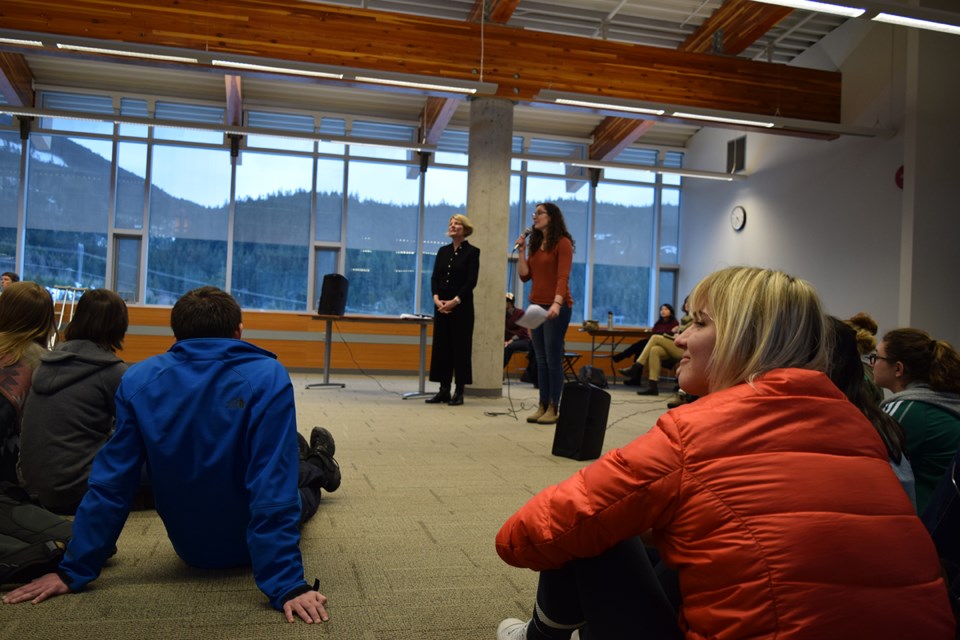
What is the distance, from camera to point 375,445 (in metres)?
4.43

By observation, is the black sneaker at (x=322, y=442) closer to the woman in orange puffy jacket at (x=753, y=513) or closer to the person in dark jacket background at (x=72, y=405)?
the person in dark jacket background at (x=72, y=405)

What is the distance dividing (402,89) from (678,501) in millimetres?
7167

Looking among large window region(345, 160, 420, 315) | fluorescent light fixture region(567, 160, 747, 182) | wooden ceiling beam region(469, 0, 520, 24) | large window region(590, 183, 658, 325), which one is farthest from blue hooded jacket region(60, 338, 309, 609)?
large window region(590, 183, 658, 325)

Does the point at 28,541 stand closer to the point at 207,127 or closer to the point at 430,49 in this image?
the point at 430,49

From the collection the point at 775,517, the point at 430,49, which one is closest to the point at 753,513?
the point at 775,517

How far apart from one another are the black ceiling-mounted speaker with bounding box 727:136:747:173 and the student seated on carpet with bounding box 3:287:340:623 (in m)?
10.6

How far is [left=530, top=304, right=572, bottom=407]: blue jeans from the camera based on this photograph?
5.28m

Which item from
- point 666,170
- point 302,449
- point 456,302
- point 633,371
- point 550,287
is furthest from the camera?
point 666,170

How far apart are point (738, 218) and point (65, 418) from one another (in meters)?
10.4

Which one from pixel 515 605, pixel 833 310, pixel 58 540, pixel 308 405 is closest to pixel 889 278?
pixel 833 310

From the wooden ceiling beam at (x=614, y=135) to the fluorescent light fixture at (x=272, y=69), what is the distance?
4.91 m

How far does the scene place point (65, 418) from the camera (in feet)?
7.93

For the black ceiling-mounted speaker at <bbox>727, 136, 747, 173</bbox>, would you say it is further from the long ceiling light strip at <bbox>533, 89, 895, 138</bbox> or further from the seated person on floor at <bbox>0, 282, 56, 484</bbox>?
the seated person on floor at <bbox>0, 282, 56, 484</bbox>

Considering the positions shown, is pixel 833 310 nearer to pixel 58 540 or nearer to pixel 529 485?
pixel 529 485
